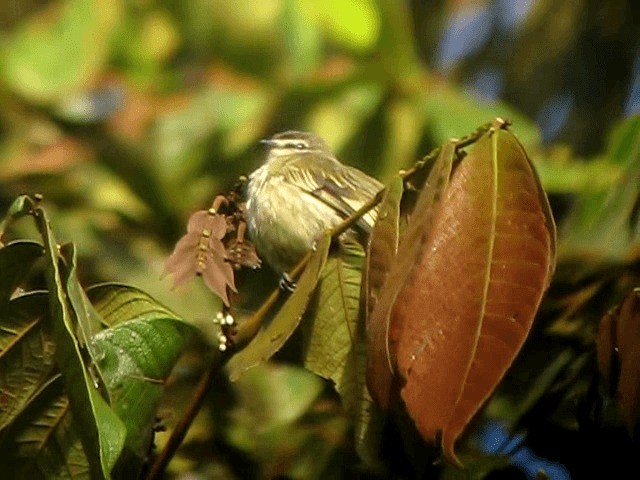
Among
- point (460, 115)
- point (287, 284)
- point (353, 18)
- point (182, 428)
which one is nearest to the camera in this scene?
point (182, 428)

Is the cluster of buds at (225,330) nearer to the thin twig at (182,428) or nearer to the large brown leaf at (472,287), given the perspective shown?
the thin twig at (182,428)

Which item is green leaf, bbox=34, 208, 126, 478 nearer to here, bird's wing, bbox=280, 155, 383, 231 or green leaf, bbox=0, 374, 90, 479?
green leaf, bbox=0, 374, 90, 479

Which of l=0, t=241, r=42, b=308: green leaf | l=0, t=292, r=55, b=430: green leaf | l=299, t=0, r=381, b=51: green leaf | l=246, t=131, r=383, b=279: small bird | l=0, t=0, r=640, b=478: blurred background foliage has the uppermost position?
l=0, t=241, r=42, b=308: green leaf

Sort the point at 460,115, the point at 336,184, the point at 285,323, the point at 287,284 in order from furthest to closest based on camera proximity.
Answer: the point at 460,115 → the point at 336,184 → the point at 287,284 → the point at 285,323

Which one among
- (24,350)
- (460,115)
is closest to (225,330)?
(24,350)

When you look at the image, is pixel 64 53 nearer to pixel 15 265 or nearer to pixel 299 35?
pixel 299 35

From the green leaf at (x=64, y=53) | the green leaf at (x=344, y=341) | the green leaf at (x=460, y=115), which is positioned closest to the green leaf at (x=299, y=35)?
the green leaf at (x=460, y=115)

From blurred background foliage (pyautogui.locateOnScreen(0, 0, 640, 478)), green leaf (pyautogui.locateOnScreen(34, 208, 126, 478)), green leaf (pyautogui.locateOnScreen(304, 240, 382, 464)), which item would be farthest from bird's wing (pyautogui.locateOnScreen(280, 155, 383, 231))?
green leaf (pyautogui.locateOnScreen(34, 208, 126, 478))
